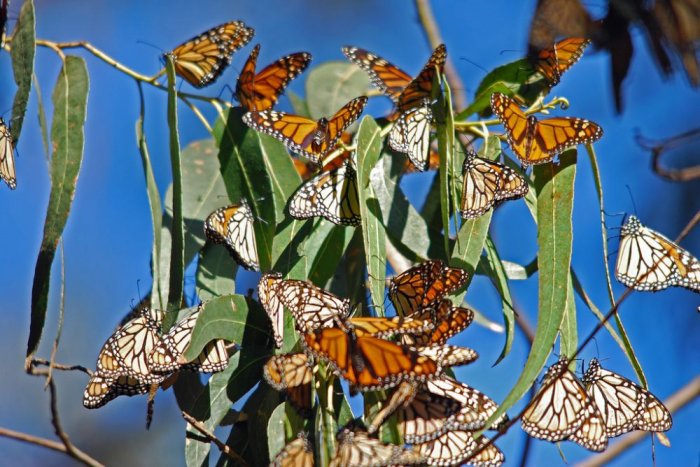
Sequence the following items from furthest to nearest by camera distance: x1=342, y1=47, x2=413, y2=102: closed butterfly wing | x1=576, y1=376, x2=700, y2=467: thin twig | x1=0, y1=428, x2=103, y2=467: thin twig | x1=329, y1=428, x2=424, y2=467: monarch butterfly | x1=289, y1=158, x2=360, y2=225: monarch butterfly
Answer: x1=576, y1=376, x2=700, y2=467: thin twig, x1=342, y1=47, x2=413, y2=102: closed butterfly wing, x1=289, y1=158, x2=360, y2=225: monarch butterfly, x1=0, y1=428, x2=103, y2=467: thin twig, x1=329, y1=428, x2=424, y2=467: monarch butterfly

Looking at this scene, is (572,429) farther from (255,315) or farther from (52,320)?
(52,320)

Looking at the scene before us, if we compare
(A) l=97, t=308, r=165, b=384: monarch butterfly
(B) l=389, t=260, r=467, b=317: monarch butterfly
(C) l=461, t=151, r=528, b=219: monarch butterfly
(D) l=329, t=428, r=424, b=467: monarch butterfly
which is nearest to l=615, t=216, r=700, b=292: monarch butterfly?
(C) l=461, t=151, r=528, b=219: monarch butterfly

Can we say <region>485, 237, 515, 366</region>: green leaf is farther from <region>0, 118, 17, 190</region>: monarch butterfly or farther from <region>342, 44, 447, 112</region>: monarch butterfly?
<region>0, 118, 17, 190</region>: monarch butterfly

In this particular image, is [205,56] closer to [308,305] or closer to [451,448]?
[308,305]

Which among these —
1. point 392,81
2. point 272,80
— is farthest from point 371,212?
point 272,80

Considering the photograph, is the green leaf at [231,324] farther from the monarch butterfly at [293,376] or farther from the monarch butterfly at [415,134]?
the monarch butterfly at [415,134]

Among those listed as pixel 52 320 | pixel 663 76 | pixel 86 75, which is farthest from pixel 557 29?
pixel 52 320
